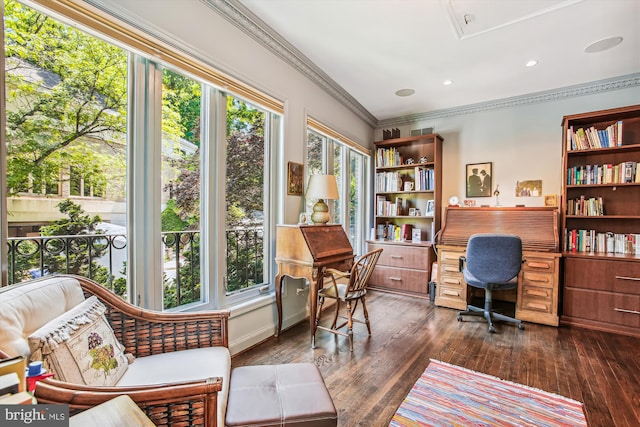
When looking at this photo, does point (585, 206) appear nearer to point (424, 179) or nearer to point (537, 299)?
point (537, 299)

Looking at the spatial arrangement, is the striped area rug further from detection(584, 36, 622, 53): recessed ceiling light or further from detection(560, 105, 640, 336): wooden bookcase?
detection(584, 36, 622, 53): recessed ceiling light

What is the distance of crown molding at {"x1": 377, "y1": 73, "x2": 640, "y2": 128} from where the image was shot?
327 centimetres

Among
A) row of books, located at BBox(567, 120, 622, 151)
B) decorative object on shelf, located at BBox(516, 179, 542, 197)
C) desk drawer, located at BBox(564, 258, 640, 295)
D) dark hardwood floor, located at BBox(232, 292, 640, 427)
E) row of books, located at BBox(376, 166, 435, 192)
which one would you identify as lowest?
dark hardwood floor, located at BBox(232, 292, 640, 427)

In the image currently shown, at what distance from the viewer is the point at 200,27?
2010 millimetres

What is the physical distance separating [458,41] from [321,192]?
1831mm

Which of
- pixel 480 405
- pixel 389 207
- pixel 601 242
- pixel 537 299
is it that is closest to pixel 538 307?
pixel 537 299

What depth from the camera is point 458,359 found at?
2289 mm

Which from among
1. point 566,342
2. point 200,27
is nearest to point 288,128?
point 200,27

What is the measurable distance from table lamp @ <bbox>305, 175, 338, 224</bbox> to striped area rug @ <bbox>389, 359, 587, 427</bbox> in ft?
5.14

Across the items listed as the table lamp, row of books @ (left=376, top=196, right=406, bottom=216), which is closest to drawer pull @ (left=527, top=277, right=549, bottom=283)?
row of books @ (left=376, top=196, right=406, bottom=216)

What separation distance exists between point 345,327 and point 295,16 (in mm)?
2782

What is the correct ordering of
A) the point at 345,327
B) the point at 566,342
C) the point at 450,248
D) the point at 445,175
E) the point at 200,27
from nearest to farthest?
the point at 200,27
the point at 566,342
the point at 345,327
the point at 450,248
the point at 445,175

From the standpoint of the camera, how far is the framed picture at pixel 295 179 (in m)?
2.89

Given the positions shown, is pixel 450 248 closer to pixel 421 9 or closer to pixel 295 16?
pixel 421 9
